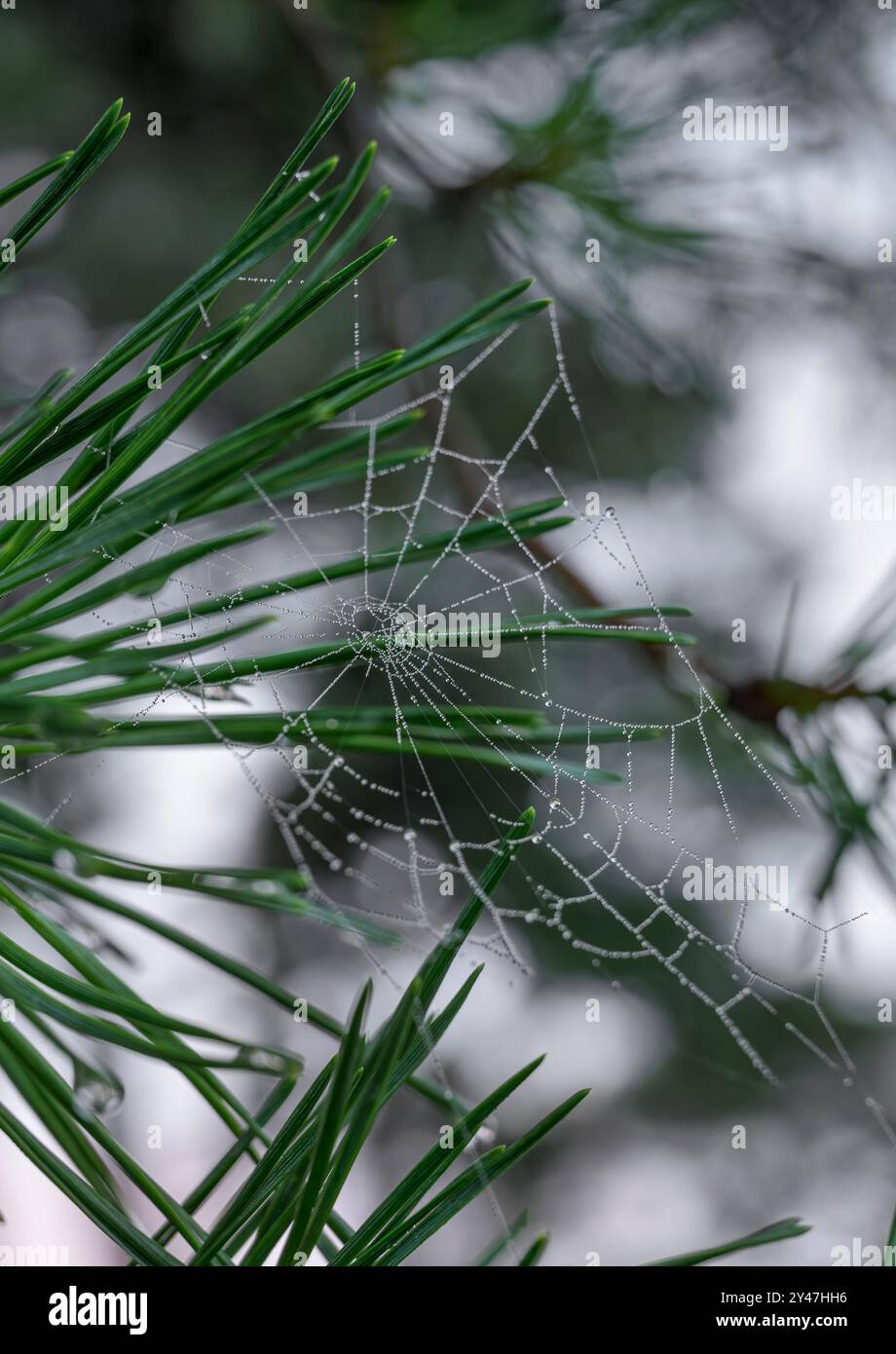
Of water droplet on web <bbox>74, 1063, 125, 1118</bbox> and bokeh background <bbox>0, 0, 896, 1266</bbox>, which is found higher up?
bokeh background <bbox>0, 0, 896, 1266</bbox>

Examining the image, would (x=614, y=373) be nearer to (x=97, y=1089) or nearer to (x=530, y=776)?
(x=530, y=776)

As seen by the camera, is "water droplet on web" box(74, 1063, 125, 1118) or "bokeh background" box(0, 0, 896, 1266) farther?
"bokeh background" box(0, 0, 896, 1266)

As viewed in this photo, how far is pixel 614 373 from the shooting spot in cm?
58

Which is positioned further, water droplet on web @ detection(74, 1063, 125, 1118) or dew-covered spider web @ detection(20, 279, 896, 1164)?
dew-covered spider web @ detection(20, 279, 896, 1164)

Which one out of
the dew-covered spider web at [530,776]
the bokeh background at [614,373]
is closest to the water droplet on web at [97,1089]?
the bokeh background at [614,373]

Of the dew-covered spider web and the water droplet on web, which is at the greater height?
the dew-covered spider web

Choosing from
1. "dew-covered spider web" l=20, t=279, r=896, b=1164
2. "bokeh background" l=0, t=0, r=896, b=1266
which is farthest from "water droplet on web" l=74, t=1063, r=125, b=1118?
"dew-covered spider web" l=20, t=279, r=896, b=1164

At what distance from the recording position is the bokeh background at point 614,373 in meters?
0.45

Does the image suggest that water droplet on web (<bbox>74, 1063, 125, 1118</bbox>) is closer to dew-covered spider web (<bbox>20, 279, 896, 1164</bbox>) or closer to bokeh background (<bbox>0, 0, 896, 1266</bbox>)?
bokeh background (<bbox>0, 0, 896, 1266</bbox>)

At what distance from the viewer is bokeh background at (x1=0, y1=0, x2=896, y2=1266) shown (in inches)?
17.7

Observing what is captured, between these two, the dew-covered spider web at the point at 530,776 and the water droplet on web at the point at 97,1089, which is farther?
the dew-covered spider web at the point at 530,776

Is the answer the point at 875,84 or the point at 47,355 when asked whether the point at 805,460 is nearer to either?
the point at 875,84

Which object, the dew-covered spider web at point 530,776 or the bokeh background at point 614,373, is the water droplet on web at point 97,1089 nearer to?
the bokeh background at point 614,373

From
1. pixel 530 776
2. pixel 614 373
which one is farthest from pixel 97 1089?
pixel 614 373
